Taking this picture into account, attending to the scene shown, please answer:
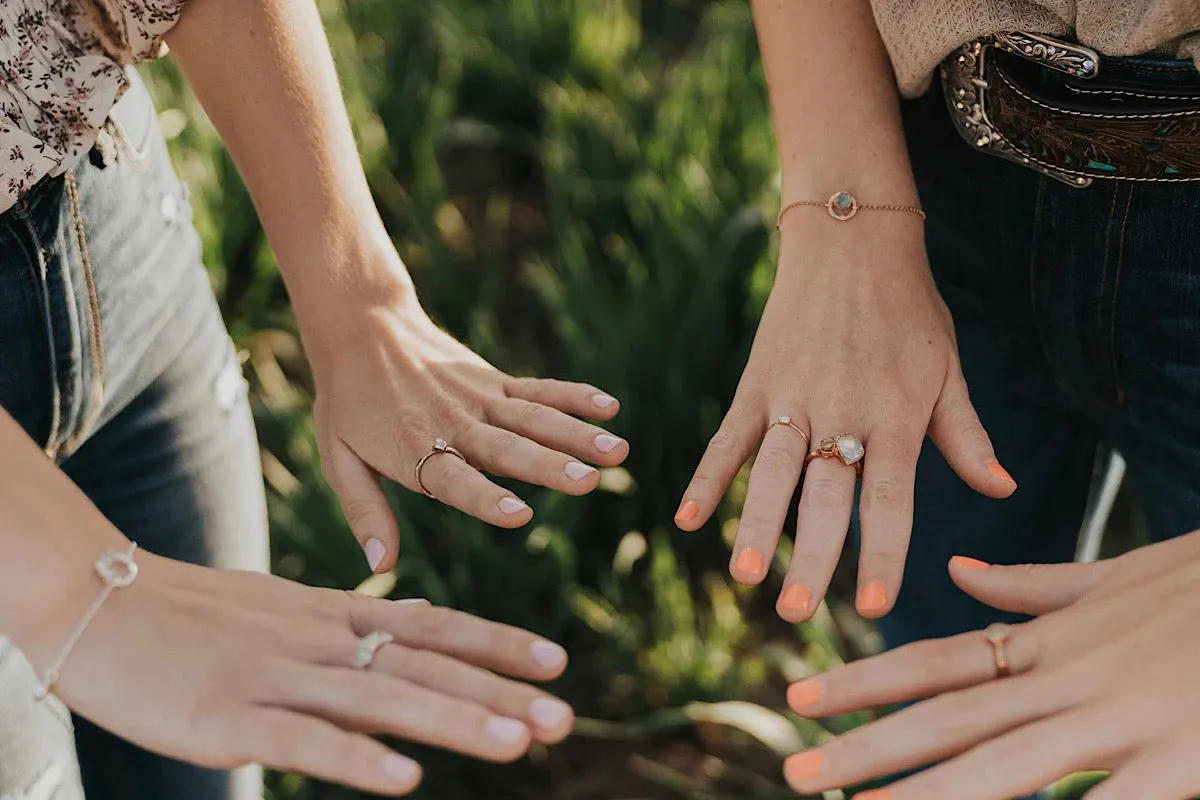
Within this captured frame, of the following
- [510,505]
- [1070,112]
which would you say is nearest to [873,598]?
[510,505]

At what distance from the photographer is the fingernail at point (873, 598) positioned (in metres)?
0.74

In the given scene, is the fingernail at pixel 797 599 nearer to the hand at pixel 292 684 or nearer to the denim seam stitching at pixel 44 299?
the hand at pixel 292 684

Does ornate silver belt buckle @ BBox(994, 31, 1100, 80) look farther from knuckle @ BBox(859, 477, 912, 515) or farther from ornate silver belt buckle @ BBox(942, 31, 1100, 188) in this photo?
knuckle @ BBox(859, 477, 912, 515)

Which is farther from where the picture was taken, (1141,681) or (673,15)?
(673,15)

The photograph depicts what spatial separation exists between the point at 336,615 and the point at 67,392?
35 cm

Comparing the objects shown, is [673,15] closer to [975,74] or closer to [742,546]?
[975,74]

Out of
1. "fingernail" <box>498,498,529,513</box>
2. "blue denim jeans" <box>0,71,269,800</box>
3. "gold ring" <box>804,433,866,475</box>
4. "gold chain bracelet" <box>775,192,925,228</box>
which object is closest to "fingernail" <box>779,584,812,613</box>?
"gold ring" <box>804,433,866,475</box>

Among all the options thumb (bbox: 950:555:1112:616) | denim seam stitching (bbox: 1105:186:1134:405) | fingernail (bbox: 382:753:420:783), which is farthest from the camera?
denim seam stitching (bbox: 1105:186:1134:405)

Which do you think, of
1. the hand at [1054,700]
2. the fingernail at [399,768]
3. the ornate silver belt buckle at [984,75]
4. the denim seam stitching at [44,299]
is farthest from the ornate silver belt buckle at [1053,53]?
the denim seam stitching at [44,299]

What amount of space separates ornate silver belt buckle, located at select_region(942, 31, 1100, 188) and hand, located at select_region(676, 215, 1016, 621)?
9cm

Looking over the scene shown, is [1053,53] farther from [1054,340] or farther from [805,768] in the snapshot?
[805,768]

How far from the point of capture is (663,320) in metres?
1.69

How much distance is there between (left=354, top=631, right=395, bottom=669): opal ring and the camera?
2.19 feet

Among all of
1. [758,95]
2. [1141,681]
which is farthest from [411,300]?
[758,95]
